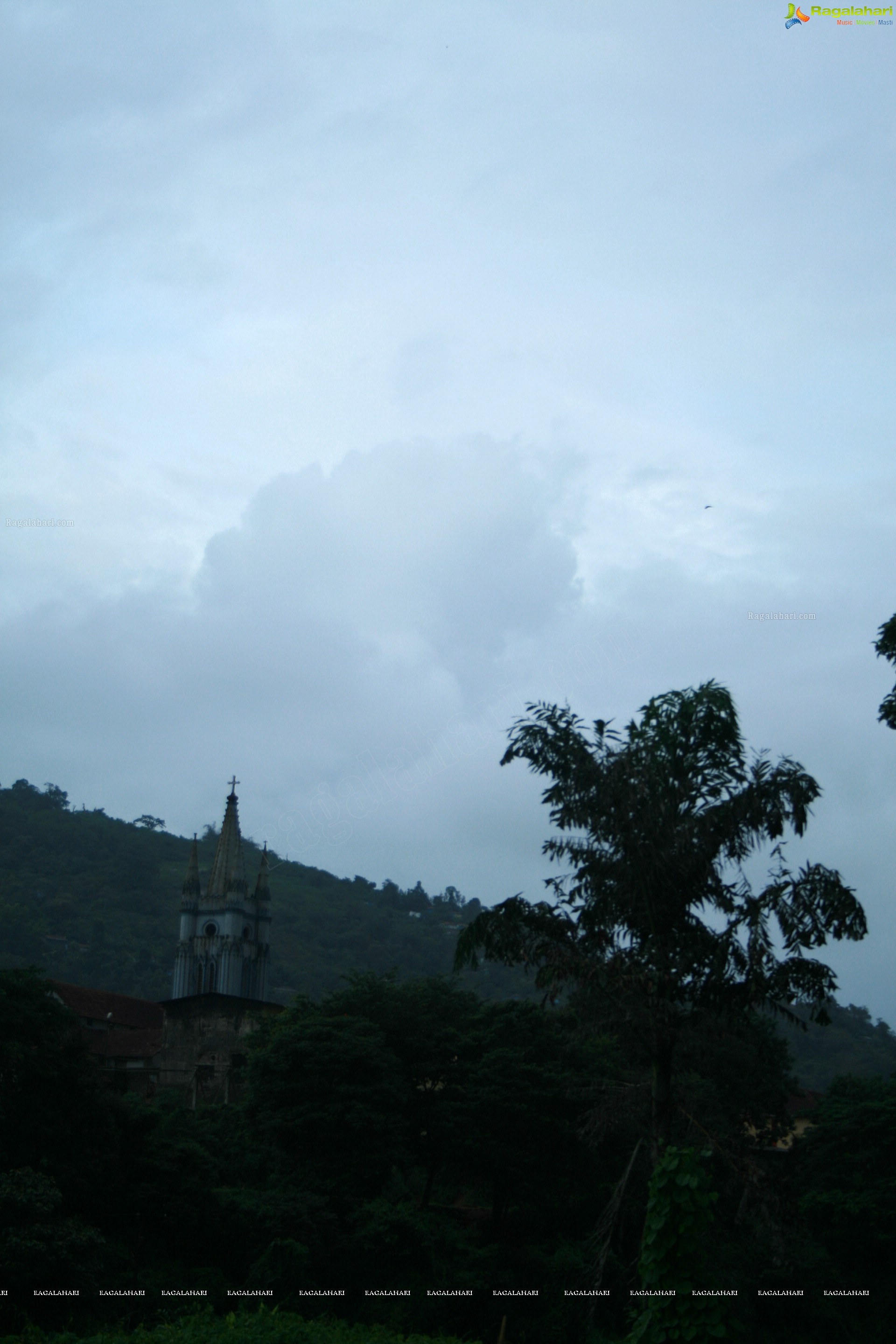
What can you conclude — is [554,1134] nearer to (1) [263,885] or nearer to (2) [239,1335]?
(2) [239,1335]

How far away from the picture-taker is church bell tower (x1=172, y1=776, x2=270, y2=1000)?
63875mm

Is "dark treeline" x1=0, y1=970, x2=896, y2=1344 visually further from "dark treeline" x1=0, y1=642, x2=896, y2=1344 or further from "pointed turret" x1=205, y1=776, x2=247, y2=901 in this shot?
"pointed turret" x1=205, y1=776, x2=247, y2=901

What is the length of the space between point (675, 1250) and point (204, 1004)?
42397mm

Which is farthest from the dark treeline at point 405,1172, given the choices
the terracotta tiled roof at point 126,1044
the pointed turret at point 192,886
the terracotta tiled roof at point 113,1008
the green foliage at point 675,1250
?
the pointed turret at point 192,886

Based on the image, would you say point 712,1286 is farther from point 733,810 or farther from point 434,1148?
point 434,1148

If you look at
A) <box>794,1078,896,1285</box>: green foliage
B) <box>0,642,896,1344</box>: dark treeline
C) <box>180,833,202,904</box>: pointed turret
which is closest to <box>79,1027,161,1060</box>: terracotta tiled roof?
<box>180,833,202,904</box>: pointed turret

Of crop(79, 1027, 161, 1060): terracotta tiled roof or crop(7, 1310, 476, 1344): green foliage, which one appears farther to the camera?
crop(79, 1027, 161, 1060): terracotta tiled roof

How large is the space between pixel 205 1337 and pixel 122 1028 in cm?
4587

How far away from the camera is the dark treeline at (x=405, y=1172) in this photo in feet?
70.9

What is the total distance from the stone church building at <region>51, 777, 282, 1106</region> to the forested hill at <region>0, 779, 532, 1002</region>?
22.0 m

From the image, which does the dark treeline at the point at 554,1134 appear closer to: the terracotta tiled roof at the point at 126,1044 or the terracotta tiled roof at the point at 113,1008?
the terracotta tiled roof at the point at 126,1044

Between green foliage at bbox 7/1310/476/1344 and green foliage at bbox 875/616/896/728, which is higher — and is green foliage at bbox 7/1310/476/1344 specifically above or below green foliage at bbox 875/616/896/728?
below

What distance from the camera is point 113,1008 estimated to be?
57.9 meters

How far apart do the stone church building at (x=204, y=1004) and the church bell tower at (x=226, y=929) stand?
6 centimetres
